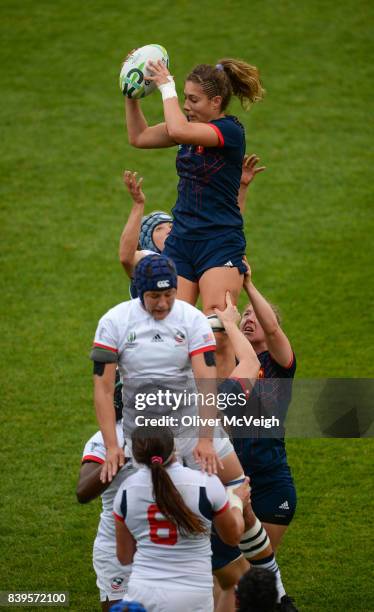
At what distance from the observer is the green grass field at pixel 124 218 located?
8.70m

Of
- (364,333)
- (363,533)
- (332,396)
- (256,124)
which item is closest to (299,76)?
(256,124)

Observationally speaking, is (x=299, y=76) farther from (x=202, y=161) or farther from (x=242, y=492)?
(x=242, y=492)

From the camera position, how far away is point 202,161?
268 inches

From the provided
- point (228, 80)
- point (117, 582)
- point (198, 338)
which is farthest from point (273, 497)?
point (228, 80)

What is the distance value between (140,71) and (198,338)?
1.99m

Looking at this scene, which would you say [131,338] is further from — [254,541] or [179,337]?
[254,541]

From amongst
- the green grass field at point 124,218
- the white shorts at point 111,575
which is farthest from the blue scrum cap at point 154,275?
the green grass field at point 124,218

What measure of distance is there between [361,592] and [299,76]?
1178cm

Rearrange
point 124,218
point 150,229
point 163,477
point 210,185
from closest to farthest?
point 163,477
point 210,185
point 150,229
point 124,218

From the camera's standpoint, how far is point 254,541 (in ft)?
21.5

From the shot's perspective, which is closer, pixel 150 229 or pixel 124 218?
pixel 150 229

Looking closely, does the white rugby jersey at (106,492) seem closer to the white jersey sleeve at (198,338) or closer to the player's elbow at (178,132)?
the white jersey sleeve at (198,338)

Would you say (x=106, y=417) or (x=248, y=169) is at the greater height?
(x=248, y=169)

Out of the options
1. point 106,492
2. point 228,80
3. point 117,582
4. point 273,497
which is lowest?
point 117,582
